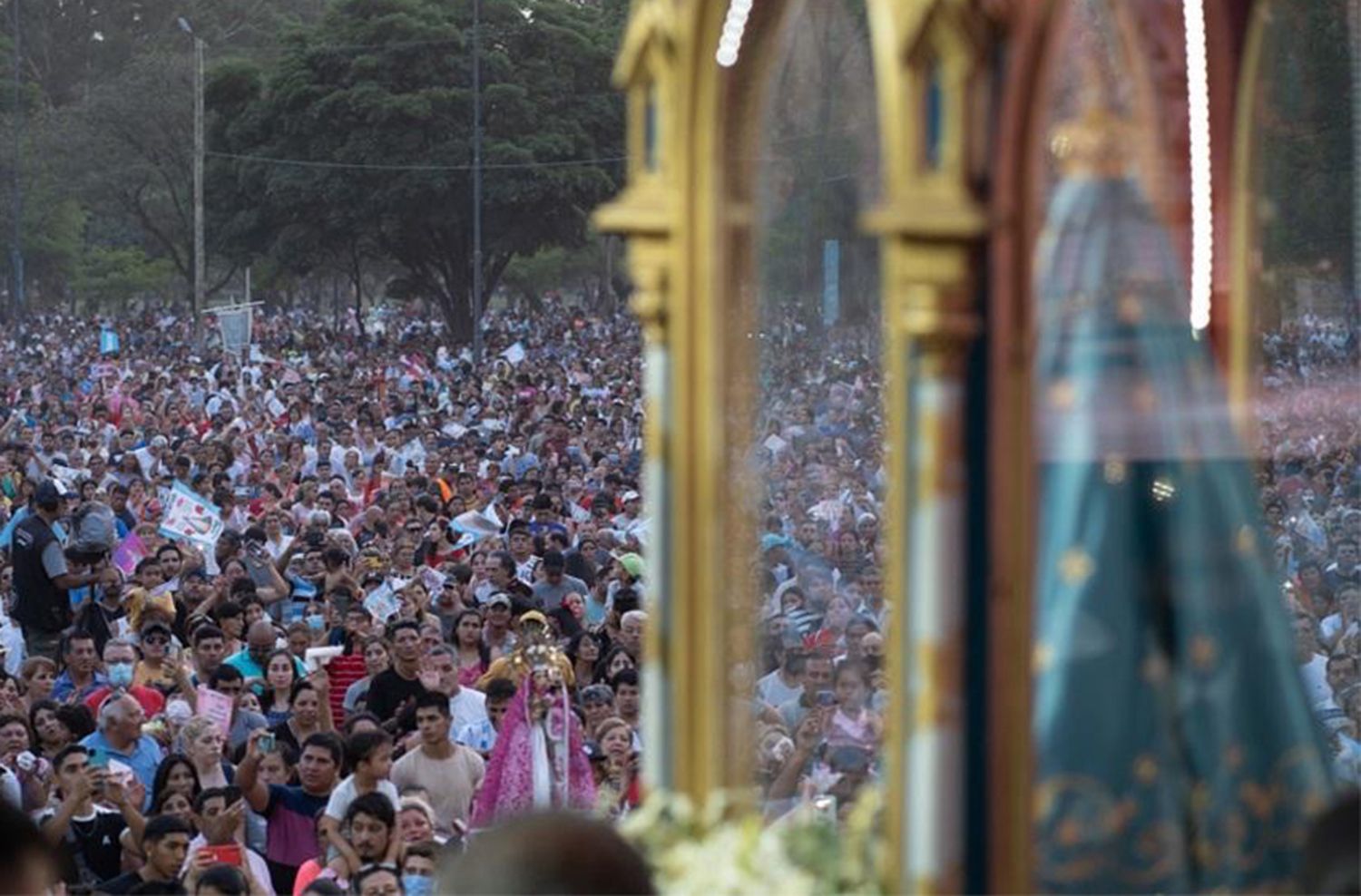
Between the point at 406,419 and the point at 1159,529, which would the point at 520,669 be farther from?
the point at 406,419

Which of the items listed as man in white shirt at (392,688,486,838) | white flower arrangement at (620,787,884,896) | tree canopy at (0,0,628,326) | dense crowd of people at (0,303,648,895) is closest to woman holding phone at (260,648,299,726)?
dense crowd of people at (0,303,648,895)

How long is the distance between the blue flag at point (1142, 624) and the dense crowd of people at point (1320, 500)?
80 centimetres

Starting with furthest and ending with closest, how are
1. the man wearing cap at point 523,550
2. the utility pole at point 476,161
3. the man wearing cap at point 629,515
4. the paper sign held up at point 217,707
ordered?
the utility pole at point 476,161
the man wearing cap at point 629,515
the man wearing cap at point 523,550
the paper sign held up at point 217,707

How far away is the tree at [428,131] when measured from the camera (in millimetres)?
44250

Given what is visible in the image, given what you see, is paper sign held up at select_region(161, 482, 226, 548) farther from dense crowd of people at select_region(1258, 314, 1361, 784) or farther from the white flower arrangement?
the white flower arrangement

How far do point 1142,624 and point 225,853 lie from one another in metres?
5.47

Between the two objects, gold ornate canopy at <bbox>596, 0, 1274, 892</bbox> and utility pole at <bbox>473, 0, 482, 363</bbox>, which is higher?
utility pole at <bbox>473, 0, 482, 363</bbox>

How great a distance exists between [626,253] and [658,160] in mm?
225

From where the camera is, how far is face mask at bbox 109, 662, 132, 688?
11986 mm

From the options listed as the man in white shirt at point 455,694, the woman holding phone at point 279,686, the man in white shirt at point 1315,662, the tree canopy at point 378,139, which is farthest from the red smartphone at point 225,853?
the tree canopy at point 378,139

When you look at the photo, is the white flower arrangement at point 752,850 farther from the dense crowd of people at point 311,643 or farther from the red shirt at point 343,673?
the red shirt at point 343,673

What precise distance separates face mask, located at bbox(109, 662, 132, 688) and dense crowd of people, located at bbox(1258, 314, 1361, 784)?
5360mm

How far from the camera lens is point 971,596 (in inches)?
152

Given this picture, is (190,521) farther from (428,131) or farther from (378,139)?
(378,139)
